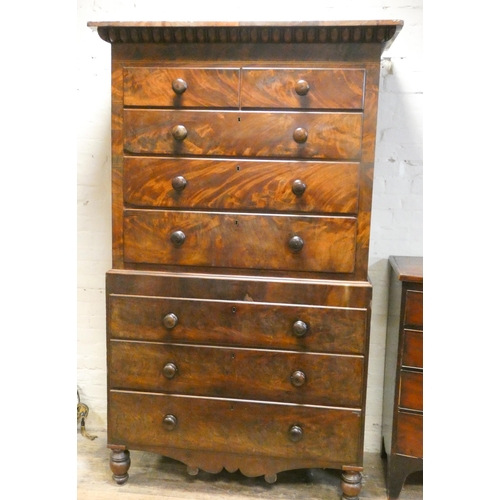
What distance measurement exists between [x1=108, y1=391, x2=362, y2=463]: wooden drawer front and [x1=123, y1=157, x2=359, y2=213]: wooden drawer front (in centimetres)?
75

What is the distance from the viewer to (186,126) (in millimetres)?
1725

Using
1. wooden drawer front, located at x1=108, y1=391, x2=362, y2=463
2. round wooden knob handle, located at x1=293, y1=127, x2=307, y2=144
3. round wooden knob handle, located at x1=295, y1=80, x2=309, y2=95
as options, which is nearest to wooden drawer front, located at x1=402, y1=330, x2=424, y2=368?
wooden drawer front, located at x1=108, y1=391, x2=362, y2=463

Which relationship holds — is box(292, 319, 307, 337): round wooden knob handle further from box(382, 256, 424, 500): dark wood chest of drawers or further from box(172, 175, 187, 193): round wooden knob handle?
box(172, 175, 187, 193): round wooden knob handle

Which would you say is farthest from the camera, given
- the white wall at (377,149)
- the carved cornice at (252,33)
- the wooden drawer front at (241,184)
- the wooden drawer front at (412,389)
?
the white wall at (377,149)

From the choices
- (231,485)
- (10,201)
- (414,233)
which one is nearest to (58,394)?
(10,201)

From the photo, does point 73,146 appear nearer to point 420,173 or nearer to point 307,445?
point 307,445

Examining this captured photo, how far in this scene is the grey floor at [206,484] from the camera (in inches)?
75.3

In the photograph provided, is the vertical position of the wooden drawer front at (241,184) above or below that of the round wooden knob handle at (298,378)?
above

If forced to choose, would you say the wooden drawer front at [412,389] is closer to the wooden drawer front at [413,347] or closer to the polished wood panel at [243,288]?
the wooden drawer front at [413,347]

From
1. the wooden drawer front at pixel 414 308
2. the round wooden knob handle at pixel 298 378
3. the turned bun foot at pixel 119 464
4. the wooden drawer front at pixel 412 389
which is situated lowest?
the turned bun foot at pixel 119 464

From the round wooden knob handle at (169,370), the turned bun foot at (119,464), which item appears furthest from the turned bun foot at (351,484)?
the turned bun foot at (119,464)

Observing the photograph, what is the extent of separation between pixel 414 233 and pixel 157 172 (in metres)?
1.22

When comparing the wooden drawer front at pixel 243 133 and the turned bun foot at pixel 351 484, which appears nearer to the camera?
the wooden drawer front at pixel 243 133

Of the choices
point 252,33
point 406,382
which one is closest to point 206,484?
point 406,382
